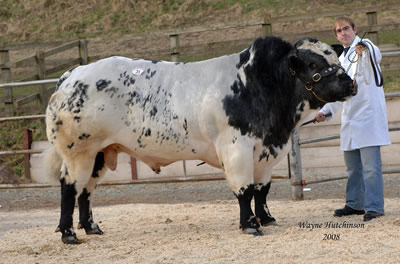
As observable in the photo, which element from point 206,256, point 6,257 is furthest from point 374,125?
point 6,257

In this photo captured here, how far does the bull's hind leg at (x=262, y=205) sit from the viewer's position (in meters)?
6.45

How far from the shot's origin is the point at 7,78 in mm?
14586

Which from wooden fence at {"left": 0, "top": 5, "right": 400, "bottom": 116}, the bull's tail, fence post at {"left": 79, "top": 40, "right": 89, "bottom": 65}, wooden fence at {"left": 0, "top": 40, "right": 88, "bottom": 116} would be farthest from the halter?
fence post at {"left": 79, "top": 40, "right": 89, "bottom": 65}

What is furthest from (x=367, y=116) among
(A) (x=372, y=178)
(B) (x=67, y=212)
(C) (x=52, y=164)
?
(C) (x=52, y=164)

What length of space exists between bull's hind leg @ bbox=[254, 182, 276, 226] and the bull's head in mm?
938

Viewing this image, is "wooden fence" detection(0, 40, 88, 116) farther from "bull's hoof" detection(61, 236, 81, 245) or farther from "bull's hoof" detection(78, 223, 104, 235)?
"bull's hoof" detection(61, 236, 81, 245)

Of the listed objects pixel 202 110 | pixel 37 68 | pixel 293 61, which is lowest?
pixel 202 110

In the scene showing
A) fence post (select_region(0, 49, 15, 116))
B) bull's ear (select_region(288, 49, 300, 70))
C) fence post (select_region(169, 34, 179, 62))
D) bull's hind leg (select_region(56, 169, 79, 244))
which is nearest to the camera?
bull's ear (select_region(288, 49, 300, 70))

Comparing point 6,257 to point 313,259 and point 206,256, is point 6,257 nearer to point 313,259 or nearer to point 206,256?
point 206,256

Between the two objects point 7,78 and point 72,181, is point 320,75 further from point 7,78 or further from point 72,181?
point 7,78

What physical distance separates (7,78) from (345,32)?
964 cm

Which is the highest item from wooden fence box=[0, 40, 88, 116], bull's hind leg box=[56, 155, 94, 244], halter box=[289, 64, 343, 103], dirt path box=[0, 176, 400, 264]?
wooden fence box=[0, 40, 88, 116]

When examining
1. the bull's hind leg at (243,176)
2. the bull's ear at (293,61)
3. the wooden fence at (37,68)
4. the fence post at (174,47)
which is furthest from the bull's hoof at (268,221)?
the fence post at (174,47)

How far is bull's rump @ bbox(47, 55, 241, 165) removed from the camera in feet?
19.9
